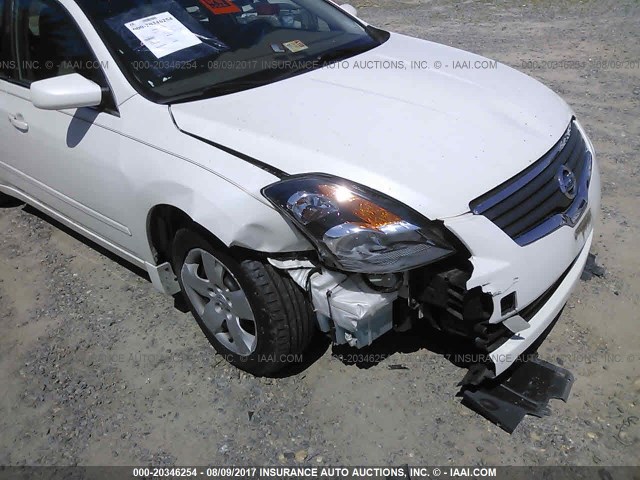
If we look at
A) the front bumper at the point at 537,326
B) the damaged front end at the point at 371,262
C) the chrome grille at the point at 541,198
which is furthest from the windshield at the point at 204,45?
the front bumper at the point at 537,326

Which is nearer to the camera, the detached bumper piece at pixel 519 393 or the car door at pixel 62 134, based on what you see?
the detached bumper piece at pixel 519 393

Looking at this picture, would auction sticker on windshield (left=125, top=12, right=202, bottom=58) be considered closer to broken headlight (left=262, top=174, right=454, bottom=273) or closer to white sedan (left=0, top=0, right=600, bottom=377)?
white sedan (left=0, top=0, right=600, bottom=377)

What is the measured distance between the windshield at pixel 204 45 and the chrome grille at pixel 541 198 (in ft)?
3.74

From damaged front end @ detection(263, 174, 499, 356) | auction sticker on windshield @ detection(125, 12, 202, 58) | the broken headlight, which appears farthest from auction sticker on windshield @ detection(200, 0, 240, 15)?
the broken headlight

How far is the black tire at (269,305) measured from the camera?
7.25 ft

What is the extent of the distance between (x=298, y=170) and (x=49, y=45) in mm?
1676

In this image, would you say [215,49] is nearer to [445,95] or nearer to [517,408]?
[445,95]

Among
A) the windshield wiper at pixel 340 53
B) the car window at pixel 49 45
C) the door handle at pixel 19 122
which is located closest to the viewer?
the car window at pixel 49 45

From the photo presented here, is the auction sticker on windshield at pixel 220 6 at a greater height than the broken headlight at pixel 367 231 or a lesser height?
greater

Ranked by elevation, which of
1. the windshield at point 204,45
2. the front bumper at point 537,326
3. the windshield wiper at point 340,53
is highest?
the windshield at point 204,45

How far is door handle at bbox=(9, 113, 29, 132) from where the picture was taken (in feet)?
9.87

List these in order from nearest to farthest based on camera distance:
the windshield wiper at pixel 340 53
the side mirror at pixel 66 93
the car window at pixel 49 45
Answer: the side mirror at pixel 66 93
the car window at pixel 49 45
the windshield wiper at pixel 340 53

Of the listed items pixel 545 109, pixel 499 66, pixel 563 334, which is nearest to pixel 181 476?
pixel 563 334

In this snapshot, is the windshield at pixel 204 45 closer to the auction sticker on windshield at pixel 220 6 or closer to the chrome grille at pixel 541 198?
the auction sticker on windshield at pixel 220 6
